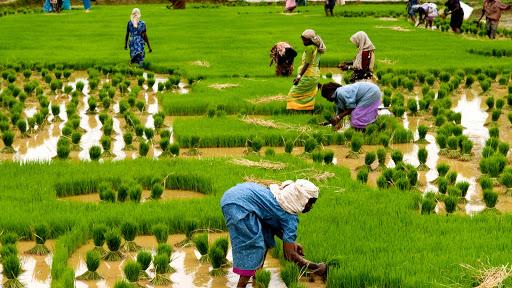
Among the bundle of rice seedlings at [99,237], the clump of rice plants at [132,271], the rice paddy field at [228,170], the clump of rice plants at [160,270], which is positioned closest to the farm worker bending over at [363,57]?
the rice paddy field at [228,170]

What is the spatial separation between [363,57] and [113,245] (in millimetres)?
7298

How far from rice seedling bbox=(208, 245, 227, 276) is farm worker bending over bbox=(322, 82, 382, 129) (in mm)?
5212

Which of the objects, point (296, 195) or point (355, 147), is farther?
point (355, 147)

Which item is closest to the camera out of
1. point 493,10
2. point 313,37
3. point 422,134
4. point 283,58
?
point 422,134

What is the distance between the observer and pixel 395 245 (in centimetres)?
689

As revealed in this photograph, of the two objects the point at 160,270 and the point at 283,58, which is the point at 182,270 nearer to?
the point at 160,270

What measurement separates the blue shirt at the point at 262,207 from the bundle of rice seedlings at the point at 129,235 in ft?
4.34

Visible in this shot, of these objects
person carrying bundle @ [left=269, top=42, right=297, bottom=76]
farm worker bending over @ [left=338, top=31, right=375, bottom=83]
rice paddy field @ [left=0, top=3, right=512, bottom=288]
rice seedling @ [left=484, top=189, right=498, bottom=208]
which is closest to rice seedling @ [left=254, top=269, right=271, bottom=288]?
rice paddy field @ [left=0, top=3, right=512, bottom=288]

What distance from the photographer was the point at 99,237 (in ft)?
23.2

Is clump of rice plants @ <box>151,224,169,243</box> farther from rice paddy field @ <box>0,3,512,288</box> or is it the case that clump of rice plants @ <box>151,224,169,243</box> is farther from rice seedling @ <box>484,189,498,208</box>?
rice seedling @ <box>484,189,498,208</box>

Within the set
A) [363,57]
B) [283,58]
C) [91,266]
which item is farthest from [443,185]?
[283,58]

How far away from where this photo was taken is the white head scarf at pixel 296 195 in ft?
19.7

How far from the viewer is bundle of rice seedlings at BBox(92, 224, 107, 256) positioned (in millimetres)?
7062

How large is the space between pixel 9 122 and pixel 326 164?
493cm
